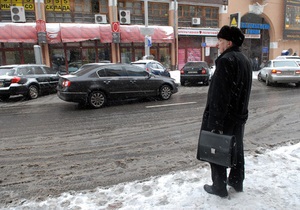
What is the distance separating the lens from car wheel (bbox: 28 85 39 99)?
11.8 meters

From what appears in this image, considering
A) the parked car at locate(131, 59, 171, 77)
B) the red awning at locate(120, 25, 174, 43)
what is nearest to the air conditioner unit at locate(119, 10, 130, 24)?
the red awning at locate(120, 25, 174, 43)

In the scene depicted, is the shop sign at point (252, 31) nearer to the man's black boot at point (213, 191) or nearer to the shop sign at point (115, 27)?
the shop sign at point (115, 27)

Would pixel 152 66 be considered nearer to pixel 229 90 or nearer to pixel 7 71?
pixel 7 71

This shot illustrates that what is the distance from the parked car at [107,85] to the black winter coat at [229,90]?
22.5ft

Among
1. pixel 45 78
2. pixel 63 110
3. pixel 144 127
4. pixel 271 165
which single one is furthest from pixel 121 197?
pixel 45 78

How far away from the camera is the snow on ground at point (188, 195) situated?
117 inches

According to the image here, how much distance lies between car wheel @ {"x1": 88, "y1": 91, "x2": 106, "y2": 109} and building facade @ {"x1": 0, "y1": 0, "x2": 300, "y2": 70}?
397 inches

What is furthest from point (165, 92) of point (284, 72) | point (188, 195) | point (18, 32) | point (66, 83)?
point (18, 32)

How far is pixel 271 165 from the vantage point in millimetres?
3980

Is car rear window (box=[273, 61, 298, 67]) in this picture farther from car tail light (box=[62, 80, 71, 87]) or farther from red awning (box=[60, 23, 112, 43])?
red awning (box=[60, 23, 112, 43])

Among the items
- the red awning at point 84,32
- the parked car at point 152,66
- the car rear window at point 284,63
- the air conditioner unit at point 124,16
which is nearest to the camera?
the car rear window at point 284,63

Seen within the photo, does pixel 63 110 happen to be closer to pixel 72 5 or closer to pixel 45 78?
pixel 45 78

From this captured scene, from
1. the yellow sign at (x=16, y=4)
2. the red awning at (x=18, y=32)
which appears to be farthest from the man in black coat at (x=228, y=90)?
the yellow sign at (x=16, y=4)

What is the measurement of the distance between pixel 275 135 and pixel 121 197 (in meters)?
4.10
